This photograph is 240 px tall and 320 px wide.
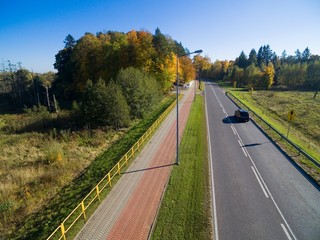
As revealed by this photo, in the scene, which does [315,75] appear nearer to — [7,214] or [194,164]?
[194,164]

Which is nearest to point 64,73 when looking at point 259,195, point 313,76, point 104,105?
point 104,105

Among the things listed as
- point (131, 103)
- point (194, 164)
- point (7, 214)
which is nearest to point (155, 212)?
point (194, 164)

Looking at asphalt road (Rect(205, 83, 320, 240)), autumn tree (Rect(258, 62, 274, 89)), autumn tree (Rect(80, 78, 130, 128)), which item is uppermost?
autumn tree (Rect(258, 62, 274, 89))

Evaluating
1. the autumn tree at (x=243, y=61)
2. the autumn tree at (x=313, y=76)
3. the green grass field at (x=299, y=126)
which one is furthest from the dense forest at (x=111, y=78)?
the autumn tree at (x=243, y=61)

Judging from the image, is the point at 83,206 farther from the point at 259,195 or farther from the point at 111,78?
the point at 111,78

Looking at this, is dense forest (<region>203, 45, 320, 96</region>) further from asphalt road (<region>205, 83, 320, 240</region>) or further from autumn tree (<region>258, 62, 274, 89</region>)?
asphalt road (<region>205, 83, 320, 240</region>)

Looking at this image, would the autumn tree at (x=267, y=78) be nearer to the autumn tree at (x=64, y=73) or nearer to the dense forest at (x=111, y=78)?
the dense forest at (x=111, y=78)

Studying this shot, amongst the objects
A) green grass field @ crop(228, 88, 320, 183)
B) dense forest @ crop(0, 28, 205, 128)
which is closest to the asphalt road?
green grass field @ crop(228, 88, 320, 183)
